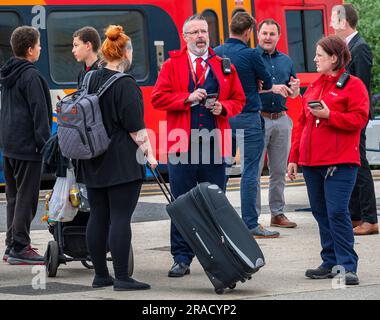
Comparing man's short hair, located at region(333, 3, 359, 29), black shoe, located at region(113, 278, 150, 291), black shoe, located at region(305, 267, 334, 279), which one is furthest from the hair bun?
man's short hair, located at region(333, 3, 359, 29)

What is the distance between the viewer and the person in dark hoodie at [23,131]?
9.88 m

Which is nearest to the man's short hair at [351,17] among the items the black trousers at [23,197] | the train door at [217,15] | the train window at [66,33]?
the black trousers at [23,197]

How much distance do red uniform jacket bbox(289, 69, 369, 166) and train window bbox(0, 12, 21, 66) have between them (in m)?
8.38

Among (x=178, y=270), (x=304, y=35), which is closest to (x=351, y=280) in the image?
(x=178, y=270)

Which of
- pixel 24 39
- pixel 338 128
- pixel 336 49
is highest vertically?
pixel 24 39

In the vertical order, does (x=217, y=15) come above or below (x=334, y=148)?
above

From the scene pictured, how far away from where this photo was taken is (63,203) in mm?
9086

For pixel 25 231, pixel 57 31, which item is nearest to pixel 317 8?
pixel 57 31

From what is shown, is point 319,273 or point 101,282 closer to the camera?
point 101,282

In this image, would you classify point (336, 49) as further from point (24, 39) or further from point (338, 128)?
point (24, 39)

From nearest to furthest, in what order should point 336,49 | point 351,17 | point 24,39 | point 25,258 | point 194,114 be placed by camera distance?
point 336,49, point 194,114, point 25,258, point 24,39, point 351,17

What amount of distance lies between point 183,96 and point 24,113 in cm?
163

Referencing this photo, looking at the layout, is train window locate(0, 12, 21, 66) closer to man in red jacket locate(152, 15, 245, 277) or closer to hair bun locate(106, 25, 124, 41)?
man in red jacket locate(152, 15, 245, 277)

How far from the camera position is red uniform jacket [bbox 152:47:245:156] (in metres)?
8.97
